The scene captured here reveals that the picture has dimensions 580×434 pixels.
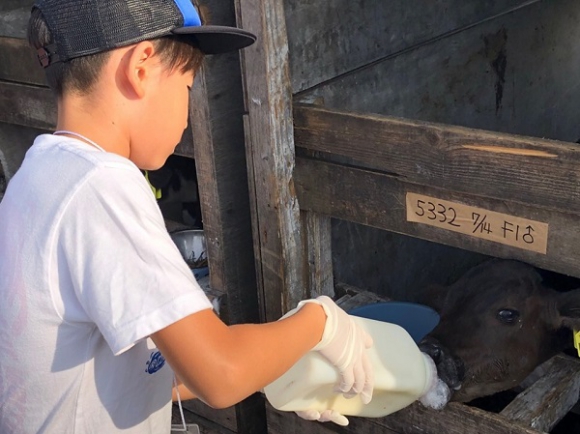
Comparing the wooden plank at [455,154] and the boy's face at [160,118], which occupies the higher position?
the boy's face at [160,118]

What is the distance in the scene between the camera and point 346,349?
1.83m

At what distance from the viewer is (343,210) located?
2.64 meters

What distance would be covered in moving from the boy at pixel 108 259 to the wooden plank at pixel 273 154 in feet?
2.62

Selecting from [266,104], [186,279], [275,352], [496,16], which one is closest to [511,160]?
[266,104]

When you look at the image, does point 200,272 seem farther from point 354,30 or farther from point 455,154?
point 455,154

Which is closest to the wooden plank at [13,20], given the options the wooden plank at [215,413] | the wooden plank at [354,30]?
the wooden plank at [354,30]

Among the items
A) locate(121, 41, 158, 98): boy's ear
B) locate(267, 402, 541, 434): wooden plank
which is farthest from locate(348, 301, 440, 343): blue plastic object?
locate(121, 41, 158, 98): boy's ear

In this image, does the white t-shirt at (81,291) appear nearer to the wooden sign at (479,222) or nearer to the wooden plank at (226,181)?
the wooden sign at (479,222)

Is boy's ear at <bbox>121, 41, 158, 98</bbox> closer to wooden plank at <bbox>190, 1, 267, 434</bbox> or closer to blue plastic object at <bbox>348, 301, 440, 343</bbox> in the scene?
wooden plank at <bbox>190, 1, 267, 434</bbox>

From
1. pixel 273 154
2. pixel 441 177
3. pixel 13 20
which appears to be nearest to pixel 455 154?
pixel 441 177

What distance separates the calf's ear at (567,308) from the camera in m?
2.86

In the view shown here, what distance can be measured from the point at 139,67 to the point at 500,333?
1.93 metres

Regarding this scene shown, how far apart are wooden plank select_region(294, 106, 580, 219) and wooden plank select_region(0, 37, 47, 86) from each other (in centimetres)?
133

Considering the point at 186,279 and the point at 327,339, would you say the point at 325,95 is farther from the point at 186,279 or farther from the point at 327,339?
the point at 186,279
